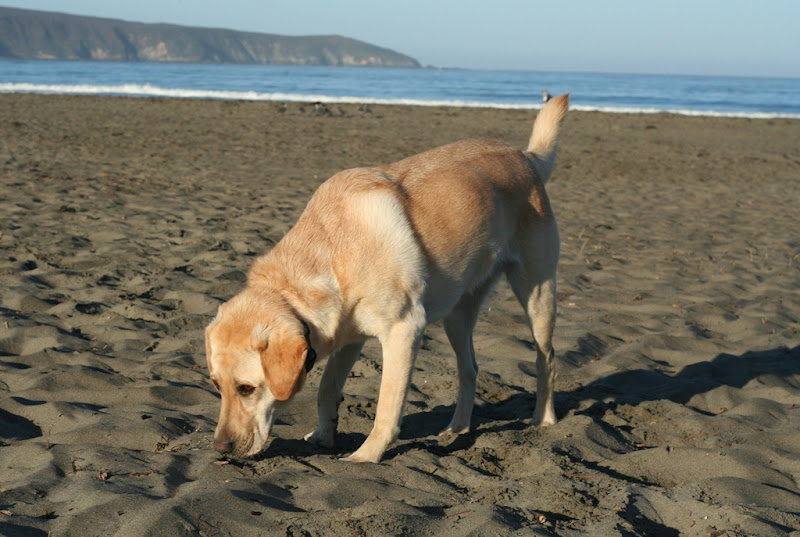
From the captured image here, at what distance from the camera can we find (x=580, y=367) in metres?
5.54

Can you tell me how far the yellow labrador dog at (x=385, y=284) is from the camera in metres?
3.58

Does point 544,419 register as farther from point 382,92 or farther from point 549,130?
point 382,92

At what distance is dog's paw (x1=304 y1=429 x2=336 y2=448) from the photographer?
4.13m

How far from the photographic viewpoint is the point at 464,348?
471 cm

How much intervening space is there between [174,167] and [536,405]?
32.3ft

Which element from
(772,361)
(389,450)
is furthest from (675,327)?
(389,450)

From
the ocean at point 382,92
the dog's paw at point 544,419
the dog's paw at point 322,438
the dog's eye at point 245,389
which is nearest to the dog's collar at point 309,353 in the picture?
the dog's eye at point 245,389

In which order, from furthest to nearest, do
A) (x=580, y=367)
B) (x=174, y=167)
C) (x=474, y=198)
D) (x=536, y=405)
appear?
(x=174, y=167), (x=580, y=367), (x=536, y=405), (x=474, y=198)

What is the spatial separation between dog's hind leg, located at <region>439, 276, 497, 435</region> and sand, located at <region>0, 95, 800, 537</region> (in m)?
0.17

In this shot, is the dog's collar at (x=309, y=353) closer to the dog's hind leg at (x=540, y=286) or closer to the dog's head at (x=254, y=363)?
the dog's head at (x=254, y=363)

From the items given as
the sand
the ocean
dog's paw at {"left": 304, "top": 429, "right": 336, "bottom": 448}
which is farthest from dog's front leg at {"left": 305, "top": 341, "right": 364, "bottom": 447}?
the ocean

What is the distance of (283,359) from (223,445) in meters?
0.50

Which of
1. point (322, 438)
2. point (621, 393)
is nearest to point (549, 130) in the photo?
point (621, 393)

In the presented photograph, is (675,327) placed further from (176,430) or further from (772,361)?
(176,430)
